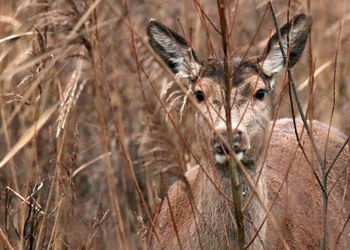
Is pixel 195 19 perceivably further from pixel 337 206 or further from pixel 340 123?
pixel 337 206

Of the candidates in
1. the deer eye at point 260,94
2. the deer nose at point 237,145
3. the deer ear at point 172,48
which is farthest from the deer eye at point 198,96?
the deer nose at point 237,145

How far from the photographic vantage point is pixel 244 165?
4.72m

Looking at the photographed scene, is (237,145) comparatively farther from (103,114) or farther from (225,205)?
(103,114)

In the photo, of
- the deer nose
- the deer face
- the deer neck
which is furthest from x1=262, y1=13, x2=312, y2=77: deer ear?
the deer nose

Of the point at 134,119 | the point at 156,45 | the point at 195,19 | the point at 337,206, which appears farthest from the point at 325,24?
the point at 156,45

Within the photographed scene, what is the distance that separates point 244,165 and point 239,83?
490 mm

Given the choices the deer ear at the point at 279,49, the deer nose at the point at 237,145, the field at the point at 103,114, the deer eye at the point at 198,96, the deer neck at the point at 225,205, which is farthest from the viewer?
the deer ear at the point at 279,49

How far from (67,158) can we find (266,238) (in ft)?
6.95

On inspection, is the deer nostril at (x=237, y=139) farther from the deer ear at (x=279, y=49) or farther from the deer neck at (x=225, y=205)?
the deer ear at (x=279, y=49)

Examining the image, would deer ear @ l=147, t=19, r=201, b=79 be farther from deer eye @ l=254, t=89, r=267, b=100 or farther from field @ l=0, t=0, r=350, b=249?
deer eye @ l=254, t=89, r=267, b=100

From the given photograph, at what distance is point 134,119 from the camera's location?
754 cm

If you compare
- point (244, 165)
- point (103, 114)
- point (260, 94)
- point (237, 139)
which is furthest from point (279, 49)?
point (103, 114)

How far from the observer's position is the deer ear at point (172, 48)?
4.98m

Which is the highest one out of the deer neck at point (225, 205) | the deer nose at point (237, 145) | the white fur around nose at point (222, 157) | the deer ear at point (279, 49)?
the deer ear at point (279, 49)
